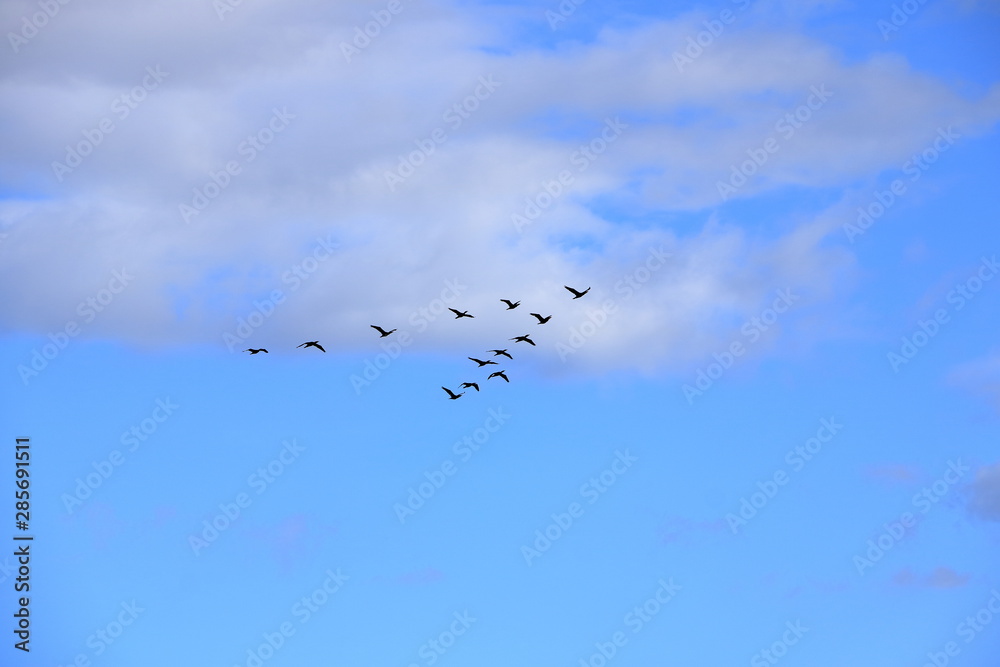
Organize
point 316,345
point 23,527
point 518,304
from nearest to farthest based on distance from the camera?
1. point 23,527
2. point 518,304
3. point 316,345

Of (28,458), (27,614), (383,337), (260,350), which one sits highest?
(383,337)

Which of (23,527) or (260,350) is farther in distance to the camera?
(260,350)

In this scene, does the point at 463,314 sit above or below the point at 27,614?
above

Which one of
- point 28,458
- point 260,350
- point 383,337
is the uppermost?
point 383,337

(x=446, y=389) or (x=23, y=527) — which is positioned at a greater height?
(x=446, y=389)

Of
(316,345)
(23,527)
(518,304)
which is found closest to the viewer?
(23,527)

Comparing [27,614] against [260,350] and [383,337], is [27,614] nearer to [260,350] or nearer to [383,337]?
[260,350]

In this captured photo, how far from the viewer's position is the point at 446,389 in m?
187

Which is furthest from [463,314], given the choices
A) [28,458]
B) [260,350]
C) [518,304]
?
[28,458]

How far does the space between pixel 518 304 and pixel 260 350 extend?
99.2 ft

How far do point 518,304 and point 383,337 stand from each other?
62.8 feet

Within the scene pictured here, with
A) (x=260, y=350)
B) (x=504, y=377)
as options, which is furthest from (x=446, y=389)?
(x=260, y=350)

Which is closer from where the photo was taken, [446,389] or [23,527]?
[23,527]

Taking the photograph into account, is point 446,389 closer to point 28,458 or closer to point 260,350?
point 260,350
